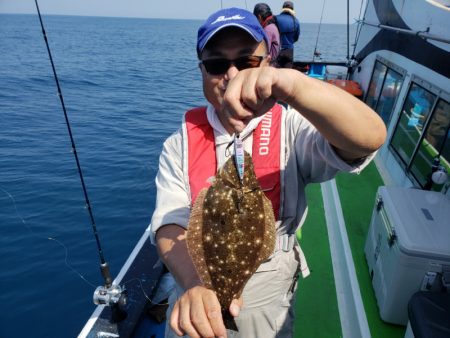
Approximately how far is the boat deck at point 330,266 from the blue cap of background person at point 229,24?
10.6ft

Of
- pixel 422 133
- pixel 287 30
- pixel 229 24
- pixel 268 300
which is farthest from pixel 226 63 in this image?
pixel 287 30

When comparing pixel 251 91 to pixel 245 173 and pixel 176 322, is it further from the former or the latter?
pixel 176 322

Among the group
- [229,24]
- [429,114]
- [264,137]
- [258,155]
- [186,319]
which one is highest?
[229,24]

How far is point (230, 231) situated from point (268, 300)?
769 mm

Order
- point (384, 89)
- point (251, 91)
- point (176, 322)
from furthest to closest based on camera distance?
point (384, 89), point (176, 322), point (251, 91)

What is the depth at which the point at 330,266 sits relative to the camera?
4.73 m

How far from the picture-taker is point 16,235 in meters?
8.76

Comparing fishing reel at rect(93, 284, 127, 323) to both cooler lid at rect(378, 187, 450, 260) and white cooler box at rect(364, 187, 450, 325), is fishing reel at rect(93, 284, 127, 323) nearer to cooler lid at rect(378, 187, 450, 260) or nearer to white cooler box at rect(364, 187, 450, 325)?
white cooler box at rect(364, 187, 450, 325)

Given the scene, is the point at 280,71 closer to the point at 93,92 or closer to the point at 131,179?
the point at 131,179

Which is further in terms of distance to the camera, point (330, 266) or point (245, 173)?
point (330, 266)

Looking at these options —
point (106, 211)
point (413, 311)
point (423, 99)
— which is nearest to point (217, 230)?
point (413, 311)

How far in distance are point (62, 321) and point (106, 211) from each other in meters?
3.88

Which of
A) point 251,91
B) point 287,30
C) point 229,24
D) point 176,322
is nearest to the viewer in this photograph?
point 251,91

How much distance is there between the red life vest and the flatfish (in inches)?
9.9
